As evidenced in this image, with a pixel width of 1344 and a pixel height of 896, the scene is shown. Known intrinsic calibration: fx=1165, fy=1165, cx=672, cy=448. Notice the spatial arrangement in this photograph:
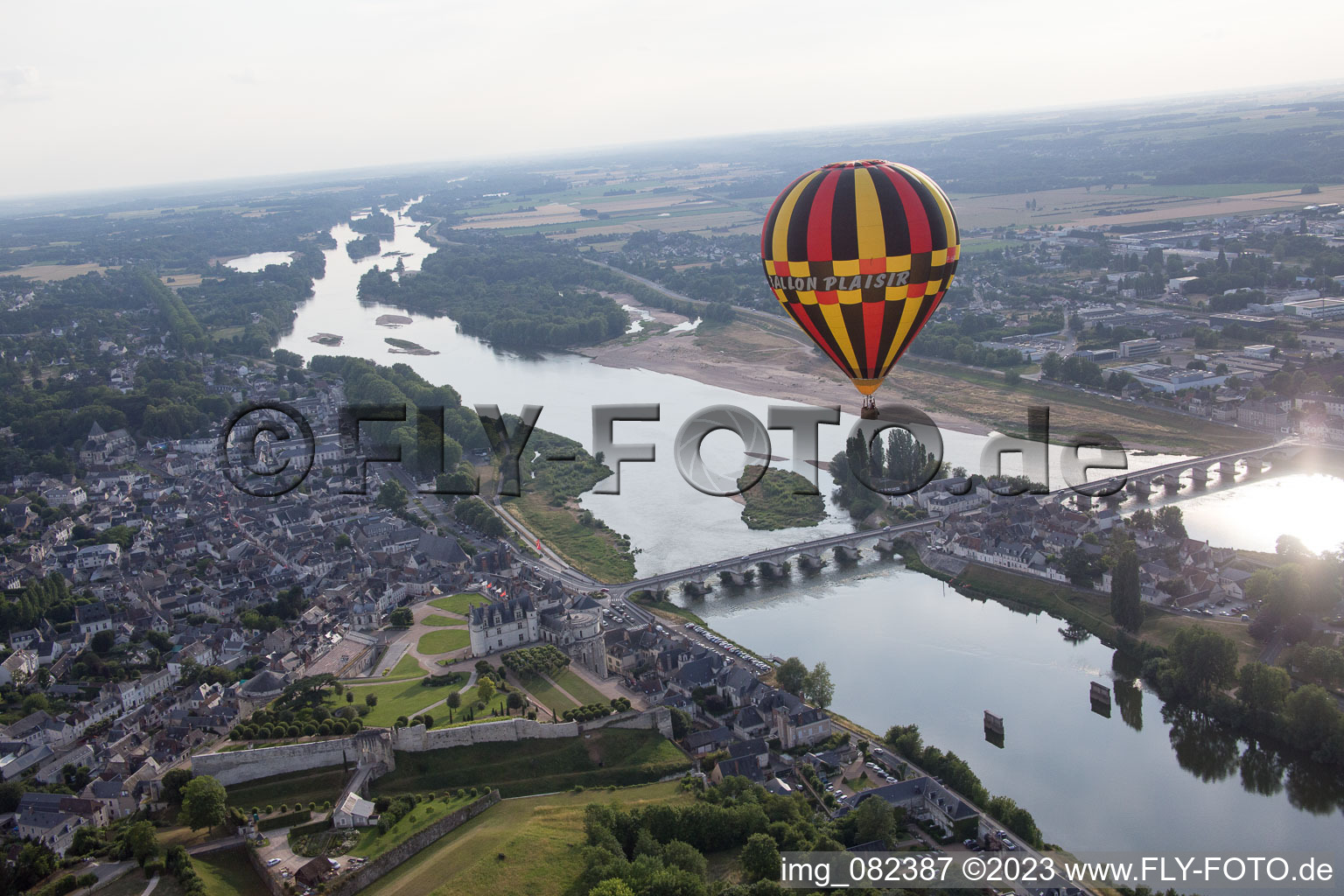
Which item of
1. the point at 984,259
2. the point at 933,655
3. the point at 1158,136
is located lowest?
the point at 933,655

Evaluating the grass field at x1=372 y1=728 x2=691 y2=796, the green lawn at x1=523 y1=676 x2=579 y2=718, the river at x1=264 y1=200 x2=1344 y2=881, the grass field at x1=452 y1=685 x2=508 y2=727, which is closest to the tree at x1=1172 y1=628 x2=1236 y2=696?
the river at x1=264 y1=200 x2=1344 y2=881

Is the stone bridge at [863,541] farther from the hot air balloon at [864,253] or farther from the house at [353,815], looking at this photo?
the hot air balloon at [864,253]

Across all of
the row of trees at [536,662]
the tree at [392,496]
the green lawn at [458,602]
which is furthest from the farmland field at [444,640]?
the tree at [392,496]

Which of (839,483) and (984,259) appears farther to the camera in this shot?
(984,259)

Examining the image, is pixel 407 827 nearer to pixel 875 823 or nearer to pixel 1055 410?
pixel 875 823

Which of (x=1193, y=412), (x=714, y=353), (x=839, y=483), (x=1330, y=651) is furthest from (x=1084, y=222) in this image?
(x=1330, y=651)

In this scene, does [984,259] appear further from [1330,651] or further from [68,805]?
[68,805]
